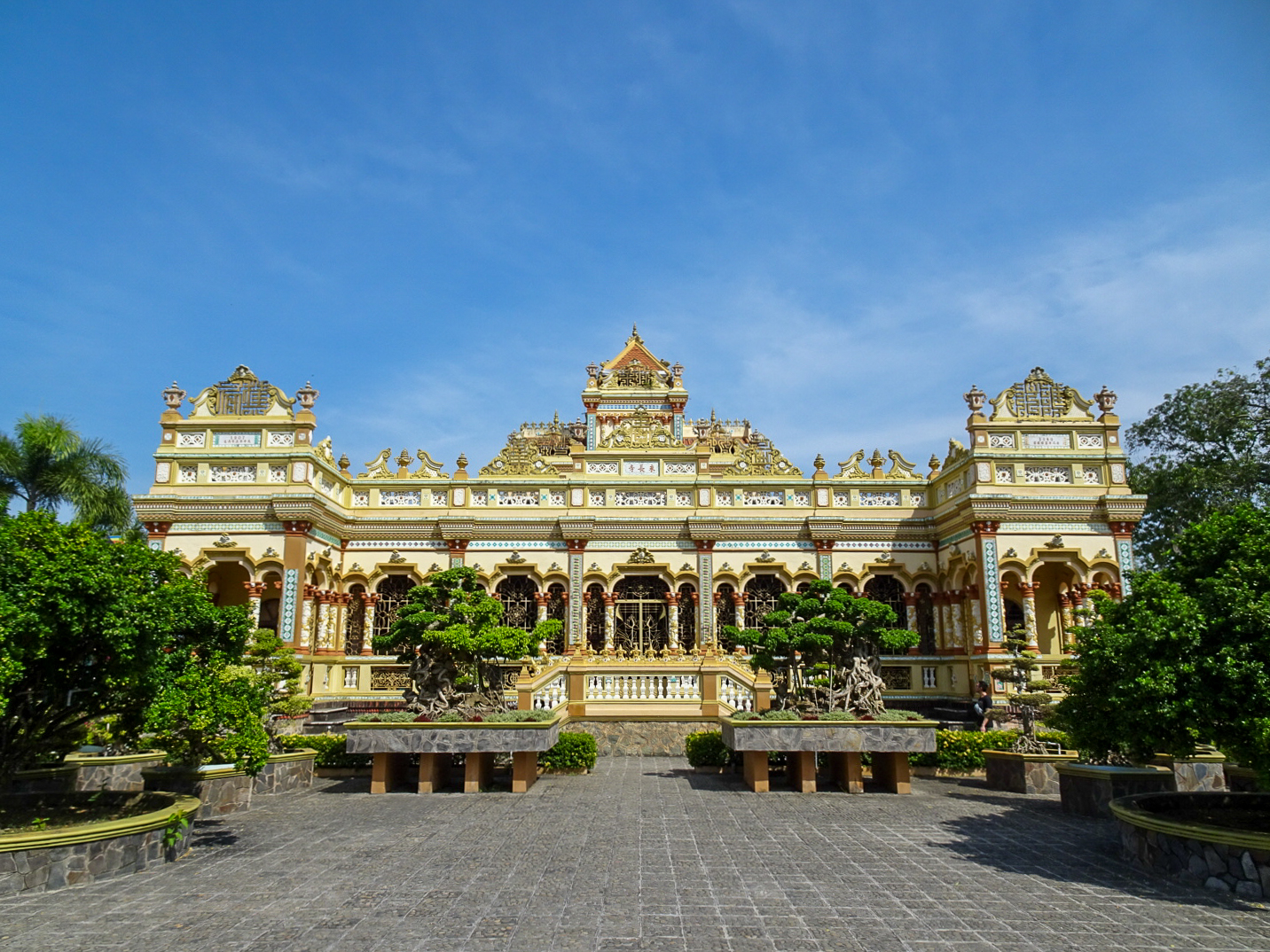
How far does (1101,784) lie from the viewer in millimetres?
11305

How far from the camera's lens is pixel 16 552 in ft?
26.1

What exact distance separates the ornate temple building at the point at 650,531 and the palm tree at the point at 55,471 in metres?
1.44

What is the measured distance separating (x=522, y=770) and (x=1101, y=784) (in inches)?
325

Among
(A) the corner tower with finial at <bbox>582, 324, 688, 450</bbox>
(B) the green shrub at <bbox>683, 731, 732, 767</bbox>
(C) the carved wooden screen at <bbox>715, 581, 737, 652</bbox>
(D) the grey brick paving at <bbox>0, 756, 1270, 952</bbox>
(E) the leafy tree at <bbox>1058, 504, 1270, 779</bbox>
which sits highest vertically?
(A) the corner tower with finial at <bbox>582, 324, 688, 450</bbox>

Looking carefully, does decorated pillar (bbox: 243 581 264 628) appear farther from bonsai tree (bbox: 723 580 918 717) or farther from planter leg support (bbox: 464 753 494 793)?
bonsai tree (bbox: 723 580 918 717)

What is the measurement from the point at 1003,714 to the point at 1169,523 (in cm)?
1499

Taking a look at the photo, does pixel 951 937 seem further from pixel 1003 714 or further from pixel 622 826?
pixel 1003 714

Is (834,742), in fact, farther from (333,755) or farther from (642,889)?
(333,755)

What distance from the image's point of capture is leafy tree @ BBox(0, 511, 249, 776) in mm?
7844

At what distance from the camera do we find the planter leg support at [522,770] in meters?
13.3

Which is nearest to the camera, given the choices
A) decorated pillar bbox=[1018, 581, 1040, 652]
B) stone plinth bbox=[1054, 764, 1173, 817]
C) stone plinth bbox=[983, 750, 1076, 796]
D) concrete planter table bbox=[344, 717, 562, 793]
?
stone plinth bbox=[1054, 764, 1173, 817]

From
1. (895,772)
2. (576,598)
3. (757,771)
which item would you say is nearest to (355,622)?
(576,598)

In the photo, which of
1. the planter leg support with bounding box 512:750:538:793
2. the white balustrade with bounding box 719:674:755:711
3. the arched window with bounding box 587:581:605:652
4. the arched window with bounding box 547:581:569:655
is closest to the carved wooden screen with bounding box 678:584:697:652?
the arched window with bounding box 587:581:605:652

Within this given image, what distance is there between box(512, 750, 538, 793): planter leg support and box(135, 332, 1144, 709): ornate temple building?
28.1ft
